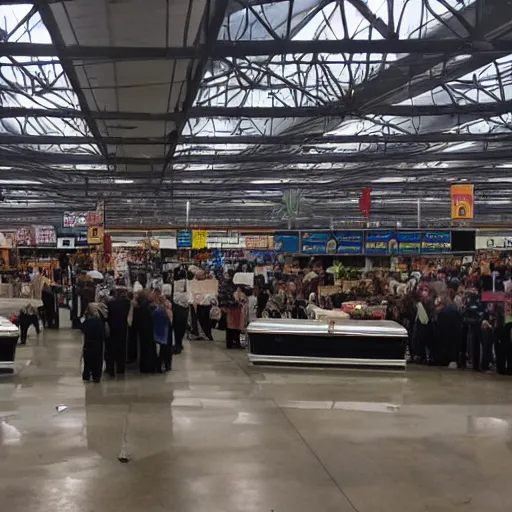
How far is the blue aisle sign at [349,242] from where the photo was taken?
16484 mm

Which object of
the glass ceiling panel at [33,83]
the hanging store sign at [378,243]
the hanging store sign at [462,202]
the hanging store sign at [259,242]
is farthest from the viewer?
the hanging store sign at [259,242]

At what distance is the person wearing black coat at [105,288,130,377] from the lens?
1091 cm

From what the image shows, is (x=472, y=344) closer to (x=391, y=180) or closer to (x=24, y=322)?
(x=24, y=322)

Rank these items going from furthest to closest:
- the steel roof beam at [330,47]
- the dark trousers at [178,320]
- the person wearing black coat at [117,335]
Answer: the dark trousers at [178,320], the person wearing black coat at [117,335], the steel roof beam at [330,47]

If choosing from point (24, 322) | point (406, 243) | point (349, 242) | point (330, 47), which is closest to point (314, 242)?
point (349, 242)

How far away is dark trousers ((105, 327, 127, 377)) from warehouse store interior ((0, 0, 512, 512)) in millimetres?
38

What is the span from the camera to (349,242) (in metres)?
16.5

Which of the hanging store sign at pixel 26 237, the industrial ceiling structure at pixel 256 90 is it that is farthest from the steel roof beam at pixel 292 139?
the hanging store sign at pixel 26 237

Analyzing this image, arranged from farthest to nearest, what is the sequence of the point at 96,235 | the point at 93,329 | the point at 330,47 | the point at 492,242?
the point at 492,242
the point at 96,235
the point at 93,329
the point at 330,47

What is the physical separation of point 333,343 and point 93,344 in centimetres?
425

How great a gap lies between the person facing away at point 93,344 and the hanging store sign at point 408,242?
830 cm

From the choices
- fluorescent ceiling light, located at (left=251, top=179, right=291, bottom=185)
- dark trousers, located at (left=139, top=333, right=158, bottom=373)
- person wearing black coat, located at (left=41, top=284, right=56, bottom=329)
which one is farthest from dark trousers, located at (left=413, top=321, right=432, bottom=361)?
person wearing black coat, located at (left=41, top=284, right=56, bottom=329)

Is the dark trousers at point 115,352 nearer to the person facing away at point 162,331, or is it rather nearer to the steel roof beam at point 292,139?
the person facing away at point 162,331

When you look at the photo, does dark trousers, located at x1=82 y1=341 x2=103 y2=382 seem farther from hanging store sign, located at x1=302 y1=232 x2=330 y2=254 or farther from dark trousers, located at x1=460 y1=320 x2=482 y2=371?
hanging store sign, located at x1=302 y1=232 x2=330 y2=254
